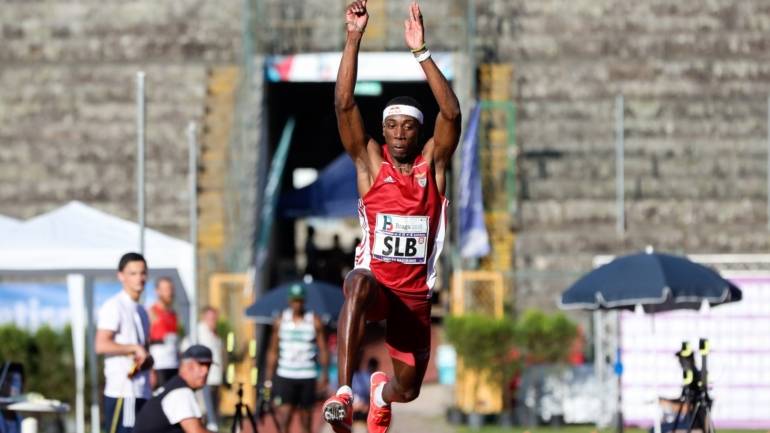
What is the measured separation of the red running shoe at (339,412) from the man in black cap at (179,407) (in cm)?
307

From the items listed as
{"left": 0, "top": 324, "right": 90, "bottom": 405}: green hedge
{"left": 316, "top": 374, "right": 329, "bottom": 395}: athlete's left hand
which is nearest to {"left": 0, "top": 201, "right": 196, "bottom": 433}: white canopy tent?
{"left": 316, "top": 374, "right": 329, "bottom": 395}: athlete's left hand

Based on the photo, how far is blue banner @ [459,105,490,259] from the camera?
80.0 feet

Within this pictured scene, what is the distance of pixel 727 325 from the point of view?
20.8 meters

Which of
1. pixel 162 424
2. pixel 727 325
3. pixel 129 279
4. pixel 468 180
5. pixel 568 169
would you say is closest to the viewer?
pixel 162 424

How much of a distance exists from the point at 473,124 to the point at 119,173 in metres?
6.21

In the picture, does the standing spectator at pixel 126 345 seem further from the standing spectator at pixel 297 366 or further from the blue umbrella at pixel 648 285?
the blue umbrella at pixel 648 285

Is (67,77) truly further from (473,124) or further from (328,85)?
(473,124)

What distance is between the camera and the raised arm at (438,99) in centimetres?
1002

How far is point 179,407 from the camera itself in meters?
12.2

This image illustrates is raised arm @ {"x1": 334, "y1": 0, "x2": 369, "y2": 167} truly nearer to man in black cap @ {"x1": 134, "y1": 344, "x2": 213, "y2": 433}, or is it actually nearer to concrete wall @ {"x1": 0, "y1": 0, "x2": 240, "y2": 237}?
man in black cap @ {"x1": 134, "y1": 344, "x2": 213, "y2": 433}

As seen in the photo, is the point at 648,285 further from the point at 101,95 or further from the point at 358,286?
the point at 101,95

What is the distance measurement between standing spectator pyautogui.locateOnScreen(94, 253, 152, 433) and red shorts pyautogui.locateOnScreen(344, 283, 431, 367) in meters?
3.24

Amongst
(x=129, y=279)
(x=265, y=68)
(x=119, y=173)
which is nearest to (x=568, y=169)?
(x=265, y=68)

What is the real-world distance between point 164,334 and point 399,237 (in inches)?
275
